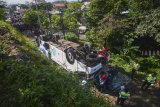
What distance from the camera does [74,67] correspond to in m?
13.3

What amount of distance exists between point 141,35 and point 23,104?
14.9 metres

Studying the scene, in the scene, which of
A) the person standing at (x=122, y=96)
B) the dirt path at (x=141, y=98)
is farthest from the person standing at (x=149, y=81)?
the person standing at (x=122, y=96)

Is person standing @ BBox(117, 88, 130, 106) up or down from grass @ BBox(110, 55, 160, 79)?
up

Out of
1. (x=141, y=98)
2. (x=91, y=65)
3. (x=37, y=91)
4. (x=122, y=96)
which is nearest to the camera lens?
(x=37, y=91)

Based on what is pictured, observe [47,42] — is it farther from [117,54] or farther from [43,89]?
[43,89]

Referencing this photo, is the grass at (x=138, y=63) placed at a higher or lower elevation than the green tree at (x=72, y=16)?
lower

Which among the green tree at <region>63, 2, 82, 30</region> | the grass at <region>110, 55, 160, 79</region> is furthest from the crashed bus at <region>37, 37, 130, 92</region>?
the green tree at <region>63, 2, 82, 30</region>

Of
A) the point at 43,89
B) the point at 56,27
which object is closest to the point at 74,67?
the point at 43,89

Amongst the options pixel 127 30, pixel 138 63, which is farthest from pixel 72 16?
pixel 138 63

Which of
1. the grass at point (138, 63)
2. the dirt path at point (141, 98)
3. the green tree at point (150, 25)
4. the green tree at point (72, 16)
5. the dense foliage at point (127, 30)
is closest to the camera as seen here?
the dirt path at point (141, 98)

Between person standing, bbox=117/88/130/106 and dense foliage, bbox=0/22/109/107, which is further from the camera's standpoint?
person standing, bbox=117/88/130/106

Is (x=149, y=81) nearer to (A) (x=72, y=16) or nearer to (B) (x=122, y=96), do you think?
(B) (x=122, y=96)

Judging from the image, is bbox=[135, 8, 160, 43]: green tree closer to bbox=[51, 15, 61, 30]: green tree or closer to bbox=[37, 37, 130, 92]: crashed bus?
bbox=[37, 37, 130, 92]: crashed bus

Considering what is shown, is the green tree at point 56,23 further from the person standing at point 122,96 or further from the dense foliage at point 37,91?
the dense foliage at point 37,91
